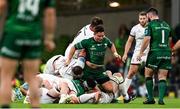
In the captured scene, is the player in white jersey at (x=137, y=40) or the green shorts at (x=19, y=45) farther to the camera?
the player in white jersey at (x=137, y=40)

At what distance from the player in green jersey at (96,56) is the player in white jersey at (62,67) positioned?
6.8 inches

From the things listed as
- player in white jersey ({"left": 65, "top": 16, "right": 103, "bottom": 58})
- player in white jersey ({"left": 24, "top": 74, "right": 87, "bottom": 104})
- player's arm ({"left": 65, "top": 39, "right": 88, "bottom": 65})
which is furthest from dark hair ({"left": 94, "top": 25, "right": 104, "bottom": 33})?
player in white jersey ({"left": 24, "top": 74, "right": 87, "bottom": 104})

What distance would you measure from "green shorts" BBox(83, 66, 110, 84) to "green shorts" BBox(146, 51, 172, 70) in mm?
1027

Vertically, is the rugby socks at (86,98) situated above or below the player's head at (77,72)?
below

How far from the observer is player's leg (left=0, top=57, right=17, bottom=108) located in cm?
905

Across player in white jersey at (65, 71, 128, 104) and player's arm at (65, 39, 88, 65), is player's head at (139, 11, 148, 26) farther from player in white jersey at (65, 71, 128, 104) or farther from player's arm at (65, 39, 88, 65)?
player's arm at (65, 39, 88, 65)

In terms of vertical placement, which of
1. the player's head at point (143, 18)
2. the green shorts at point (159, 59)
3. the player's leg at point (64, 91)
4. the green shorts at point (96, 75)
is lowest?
the player's leg at point (64, 91)

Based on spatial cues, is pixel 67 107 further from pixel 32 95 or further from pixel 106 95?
pixel 32 95

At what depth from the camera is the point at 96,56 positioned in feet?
50.4

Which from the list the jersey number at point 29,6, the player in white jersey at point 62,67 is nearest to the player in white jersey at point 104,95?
the player in white jersey at point 62,67

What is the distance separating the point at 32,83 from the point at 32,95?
149 millimetres

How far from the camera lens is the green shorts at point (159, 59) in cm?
1511

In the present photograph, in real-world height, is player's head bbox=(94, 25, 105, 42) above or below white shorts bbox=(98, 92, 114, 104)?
above

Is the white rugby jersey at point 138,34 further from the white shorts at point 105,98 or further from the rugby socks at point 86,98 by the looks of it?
the rugby socks at point 86,98
